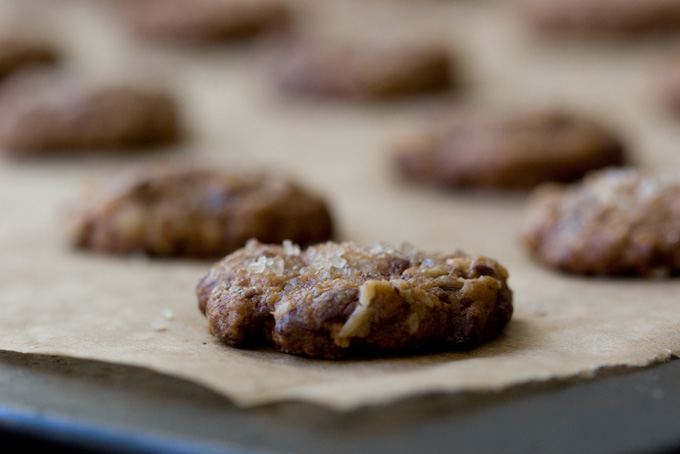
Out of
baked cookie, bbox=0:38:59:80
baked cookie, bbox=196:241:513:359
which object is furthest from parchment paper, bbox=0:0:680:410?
baked cookie, bbox=0:38:59:80

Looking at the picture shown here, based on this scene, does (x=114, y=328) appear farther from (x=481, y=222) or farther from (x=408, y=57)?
(x=408, y=57)

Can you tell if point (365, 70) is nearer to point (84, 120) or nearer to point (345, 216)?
point (84, 120)

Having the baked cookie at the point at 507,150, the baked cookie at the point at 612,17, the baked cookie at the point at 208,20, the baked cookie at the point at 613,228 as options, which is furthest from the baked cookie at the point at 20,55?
the baked cookie at the point at 613,228

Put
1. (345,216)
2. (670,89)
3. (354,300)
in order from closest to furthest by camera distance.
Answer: (354,300)
(345,216)
(670,89)

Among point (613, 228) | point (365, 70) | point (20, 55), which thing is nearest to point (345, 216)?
point (613, 228)

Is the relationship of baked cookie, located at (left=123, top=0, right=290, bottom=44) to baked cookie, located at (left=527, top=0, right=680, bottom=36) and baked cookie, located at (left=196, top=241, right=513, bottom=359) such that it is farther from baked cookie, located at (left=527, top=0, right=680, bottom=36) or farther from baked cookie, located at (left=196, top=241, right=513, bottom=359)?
baked cookie, located at (left=196, top=241, right=513, bottom=359)

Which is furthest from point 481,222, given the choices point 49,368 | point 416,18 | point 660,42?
point 416,18
